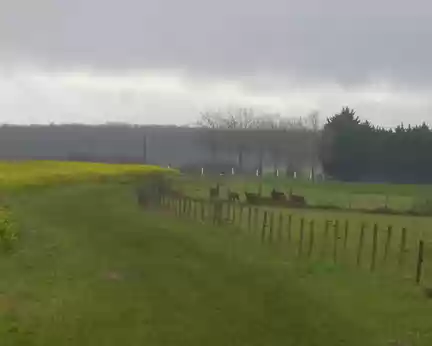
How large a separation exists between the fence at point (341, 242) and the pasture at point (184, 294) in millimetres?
709

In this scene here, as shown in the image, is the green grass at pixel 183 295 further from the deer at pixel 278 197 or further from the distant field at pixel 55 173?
the deer at pixel 278 197

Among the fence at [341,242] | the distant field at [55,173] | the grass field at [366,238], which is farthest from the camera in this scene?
the distant field at [55,173]

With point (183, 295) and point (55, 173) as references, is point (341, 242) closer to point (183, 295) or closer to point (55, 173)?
point (183, 295)

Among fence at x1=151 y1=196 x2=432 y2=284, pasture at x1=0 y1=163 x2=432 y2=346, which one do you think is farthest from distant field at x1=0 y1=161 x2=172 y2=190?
pasture at x1=0 y1=163 x2=432 y2=346

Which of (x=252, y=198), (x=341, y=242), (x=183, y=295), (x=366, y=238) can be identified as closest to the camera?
(x=183, y=295)

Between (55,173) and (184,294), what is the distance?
25.8 m

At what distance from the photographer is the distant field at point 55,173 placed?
1265 inches

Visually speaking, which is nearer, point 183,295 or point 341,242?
point 183,295

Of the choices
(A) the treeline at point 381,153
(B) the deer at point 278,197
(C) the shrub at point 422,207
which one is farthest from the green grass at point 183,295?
(A) the treeline at point 381,153

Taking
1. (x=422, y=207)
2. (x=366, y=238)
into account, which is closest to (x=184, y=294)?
(x=366, y=238)

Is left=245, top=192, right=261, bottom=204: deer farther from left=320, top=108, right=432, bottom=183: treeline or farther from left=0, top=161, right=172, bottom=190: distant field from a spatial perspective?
left=320, top=108, right=432, bottom=183: treeline

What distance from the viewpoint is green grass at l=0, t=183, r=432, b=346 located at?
10.3 metres

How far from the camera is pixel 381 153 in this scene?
5791cm

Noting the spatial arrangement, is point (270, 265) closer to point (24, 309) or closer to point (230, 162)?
point (24, 309)
